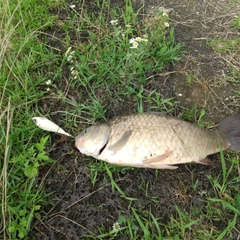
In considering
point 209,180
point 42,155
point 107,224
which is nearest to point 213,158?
point 209,180

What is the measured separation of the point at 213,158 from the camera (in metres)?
2.65

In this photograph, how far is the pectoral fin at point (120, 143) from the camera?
7.74 ft

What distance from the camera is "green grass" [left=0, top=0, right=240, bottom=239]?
7.90ft

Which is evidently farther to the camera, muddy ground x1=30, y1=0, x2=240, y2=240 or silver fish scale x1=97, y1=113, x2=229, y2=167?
muddy ground x1=30, y1=0, x2=240, y2=240

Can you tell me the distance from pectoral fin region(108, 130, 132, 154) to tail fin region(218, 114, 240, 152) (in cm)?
79

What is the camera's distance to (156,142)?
7.71 feet

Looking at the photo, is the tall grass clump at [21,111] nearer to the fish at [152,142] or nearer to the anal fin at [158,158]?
the fish at [152,142]

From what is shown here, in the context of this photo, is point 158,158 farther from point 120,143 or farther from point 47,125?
point 47,125

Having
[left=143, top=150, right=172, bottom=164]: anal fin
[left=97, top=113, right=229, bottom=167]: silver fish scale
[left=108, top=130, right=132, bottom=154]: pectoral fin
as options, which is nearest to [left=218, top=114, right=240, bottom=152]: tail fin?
[left=97, top=113, right=229, bottom=167]: silver fish scale

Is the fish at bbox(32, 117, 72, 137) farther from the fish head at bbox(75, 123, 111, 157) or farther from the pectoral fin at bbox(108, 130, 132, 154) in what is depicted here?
the pectoral fin at bbox(108, 130, 132, 154)

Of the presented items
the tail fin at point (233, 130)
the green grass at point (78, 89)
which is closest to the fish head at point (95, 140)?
the green grass at point (78, 89)

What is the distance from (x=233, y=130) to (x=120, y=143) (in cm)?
94

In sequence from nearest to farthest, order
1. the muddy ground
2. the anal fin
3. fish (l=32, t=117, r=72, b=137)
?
the anal fin → the muddy ground → fish (l=32, t=117, r=72, b=137)

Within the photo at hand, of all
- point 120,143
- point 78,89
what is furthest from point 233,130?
point 78,89
